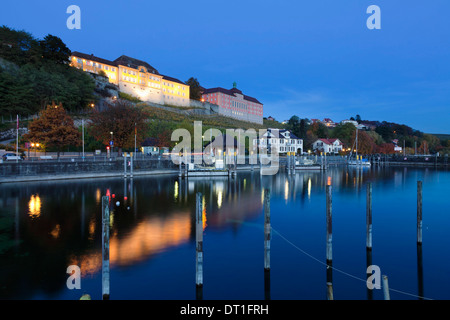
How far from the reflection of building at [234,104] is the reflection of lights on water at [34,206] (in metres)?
105

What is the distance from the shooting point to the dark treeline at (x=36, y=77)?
64812 millimetres

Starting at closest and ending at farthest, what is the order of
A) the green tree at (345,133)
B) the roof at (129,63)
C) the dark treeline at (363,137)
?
the roof at (129,63) → the dark treeline at (363,137) → the green tree at (345,133)

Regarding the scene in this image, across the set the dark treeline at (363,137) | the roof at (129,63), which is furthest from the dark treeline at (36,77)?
the dark treeline at (363,137)

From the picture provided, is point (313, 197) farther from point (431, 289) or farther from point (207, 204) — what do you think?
point (431, 289)

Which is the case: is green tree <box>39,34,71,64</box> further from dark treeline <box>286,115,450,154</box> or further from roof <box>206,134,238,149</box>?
dark treeline <box>286,115,450,154</box>

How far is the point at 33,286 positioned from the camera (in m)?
10.9

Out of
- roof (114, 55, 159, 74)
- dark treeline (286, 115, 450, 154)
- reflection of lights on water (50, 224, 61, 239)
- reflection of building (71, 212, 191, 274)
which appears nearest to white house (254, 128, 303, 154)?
dark treeline (286, 115, 450, 154)

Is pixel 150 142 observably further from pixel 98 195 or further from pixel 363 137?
pixel 363 137

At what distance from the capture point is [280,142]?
9869 centimetres

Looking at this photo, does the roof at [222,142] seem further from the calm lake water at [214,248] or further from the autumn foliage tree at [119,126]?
the calm lake water at [214,248]
